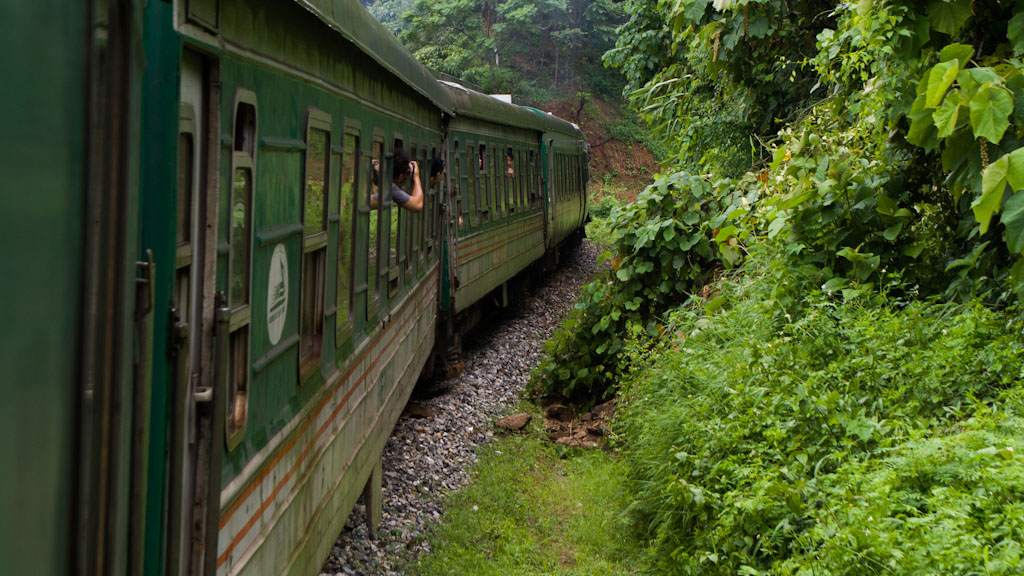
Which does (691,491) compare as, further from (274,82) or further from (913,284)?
(274,82)

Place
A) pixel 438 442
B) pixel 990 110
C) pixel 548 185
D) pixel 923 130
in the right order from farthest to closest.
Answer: pixel 548 185
pixel 438 442
pixel 923 130
pixel 990 110

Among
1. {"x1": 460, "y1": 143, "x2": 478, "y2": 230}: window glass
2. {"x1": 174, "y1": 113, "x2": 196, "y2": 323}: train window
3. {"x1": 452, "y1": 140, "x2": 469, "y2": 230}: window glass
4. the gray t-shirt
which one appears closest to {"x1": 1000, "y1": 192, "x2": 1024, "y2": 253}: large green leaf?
{"x1": 174, "y1": 113, "x2": 196, "y2": 323}: train window

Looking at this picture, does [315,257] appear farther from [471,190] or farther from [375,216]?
[471,190]

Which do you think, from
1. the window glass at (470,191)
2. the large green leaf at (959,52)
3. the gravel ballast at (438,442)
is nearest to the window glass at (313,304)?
the gravel ballast at (438,442)

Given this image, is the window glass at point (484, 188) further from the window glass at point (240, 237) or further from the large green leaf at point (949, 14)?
the window glass at point (240, 237)

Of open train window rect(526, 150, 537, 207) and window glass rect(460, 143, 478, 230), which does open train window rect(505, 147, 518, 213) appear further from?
window glass rect(460, 143, 478, 230)

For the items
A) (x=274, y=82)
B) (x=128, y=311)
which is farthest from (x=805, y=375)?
(x=128, y=311)

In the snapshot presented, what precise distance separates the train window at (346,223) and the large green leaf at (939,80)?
9.11 feet

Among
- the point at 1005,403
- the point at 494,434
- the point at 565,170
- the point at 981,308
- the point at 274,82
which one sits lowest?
the point at 494,434

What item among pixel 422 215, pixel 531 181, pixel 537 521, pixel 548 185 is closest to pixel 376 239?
pixel 537 521

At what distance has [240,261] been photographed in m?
2.88

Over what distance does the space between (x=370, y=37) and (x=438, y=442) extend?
4.11 meters

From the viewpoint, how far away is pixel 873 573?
3701 mm

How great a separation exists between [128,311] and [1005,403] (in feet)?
13.4
